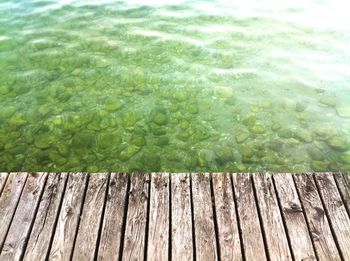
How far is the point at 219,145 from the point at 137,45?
143 inches

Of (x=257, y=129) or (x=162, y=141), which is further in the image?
(x=257, y=129)

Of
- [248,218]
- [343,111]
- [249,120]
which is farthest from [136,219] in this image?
[343,111]

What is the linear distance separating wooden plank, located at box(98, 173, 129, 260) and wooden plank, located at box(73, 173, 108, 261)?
6 centimetres

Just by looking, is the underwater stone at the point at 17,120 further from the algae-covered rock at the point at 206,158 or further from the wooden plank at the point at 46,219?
the algae-covered rock at the point at 206,158

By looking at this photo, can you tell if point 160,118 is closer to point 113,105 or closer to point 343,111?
point 113,105

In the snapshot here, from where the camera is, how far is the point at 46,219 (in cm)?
336

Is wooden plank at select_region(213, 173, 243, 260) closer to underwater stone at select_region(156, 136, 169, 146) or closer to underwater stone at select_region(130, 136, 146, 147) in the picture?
underwater stone at select_region(156, 136, 169, 146)

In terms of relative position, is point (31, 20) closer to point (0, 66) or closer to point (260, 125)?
point (0, 66)

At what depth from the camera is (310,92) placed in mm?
6098

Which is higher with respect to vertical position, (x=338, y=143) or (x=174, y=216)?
(x=174, y=216)

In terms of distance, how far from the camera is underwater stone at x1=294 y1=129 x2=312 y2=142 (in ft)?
16.8

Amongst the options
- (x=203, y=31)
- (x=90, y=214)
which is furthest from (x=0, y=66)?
(x=90, y=214)

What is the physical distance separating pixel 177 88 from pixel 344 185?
3.44 m

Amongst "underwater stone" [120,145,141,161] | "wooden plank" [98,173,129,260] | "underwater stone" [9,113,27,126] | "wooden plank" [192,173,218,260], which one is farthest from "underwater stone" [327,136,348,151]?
"underwater stone" [9,113,27,126]
